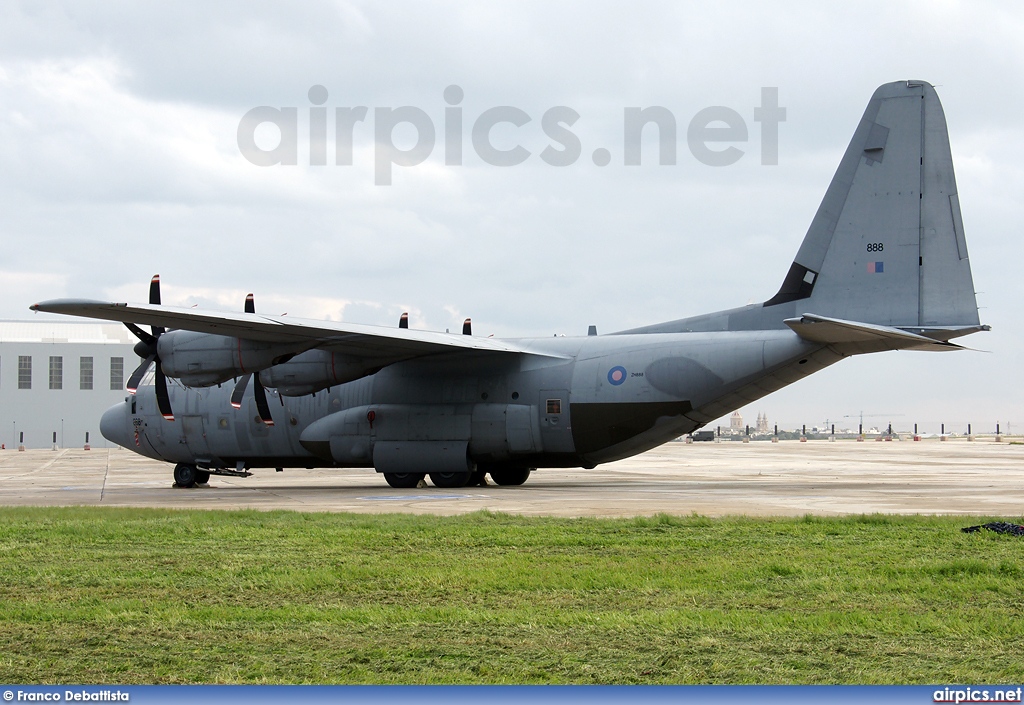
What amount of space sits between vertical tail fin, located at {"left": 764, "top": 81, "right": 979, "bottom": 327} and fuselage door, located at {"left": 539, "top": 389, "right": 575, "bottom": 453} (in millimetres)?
5657

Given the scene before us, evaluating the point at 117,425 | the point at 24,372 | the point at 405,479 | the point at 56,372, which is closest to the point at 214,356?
the point at 405,479

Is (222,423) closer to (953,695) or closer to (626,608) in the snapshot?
(626,608)

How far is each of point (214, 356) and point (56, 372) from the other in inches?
2507

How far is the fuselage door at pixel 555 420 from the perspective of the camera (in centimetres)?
2462

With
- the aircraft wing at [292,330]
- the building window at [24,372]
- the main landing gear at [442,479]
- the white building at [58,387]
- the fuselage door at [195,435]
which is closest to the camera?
the aircraft wing at [292,330]

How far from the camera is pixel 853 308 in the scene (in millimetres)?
22984

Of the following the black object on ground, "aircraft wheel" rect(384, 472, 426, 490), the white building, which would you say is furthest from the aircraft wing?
the white building

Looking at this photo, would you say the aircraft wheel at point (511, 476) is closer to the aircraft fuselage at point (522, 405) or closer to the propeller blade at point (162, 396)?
the aircraft fuselage at point (522, 405)

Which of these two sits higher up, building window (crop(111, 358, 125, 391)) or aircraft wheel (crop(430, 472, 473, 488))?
building window (crop(111, 358, 125, 391))

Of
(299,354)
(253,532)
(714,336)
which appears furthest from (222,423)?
(253,532)

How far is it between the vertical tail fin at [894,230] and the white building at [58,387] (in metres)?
66.2

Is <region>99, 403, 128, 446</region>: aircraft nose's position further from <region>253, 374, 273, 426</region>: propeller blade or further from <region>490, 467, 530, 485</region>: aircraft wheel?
<region>490, 467, 530, 485</region>: aircraft wheel

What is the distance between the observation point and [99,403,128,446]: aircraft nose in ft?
95.0

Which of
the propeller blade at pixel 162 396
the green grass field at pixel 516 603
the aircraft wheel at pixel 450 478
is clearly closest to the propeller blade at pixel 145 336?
the propeller blade at pixel 162 396
